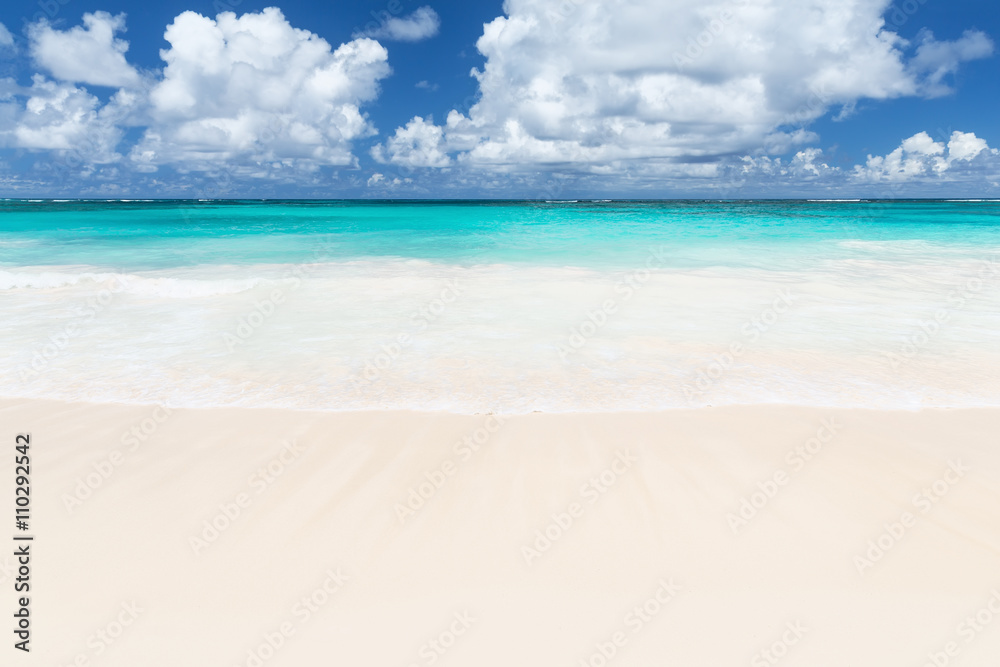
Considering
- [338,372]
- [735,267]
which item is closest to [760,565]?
[338,372]

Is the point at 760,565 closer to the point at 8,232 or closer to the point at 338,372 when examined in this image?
the point at 338,372

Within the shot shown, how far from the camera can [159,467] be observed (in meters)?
3.90
